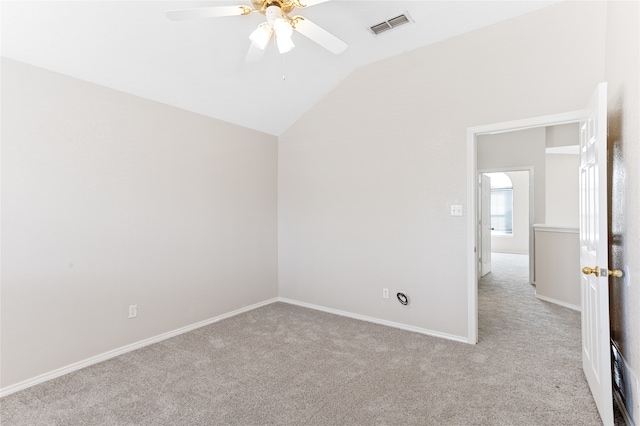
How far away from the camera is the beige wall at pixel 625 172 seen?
176 cm

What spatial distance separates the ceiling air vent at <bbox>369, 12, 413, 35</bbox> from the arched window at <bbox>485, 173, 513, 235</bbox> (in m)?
7.74

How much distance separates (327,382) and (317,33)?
2415 millimetres

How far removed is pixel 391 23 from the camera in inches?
115

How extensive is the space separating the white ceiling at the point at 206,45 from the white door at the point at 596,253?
1347 millimetres

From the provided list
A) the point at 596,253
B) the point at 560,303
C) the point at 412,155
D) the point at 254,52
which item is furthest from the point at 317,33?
the point at 560,303

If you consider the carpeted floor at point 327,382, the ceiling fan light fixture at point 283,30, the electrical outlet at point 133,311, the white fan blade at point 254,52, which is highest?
the white fan blade at point 254,52

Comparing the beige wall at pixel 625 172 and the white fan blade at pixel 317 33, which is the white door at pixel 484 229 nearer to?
the beige wall at pixel 625 172

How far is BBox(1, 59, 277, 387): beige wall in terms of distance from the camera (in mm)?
2391

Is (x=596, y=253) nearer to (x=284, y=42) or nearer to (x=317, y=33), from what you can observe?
(x=317, y=33)

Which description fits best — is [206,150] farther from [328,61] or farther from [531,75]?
[531,75]

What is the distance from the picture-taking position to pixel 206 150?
3699 mm

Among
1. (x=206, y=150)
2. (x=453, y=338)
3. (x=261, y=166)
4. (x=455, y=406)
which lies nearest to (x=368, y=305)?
(x=453, y=338)

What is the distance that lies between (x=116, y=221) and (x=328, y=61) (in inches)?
103

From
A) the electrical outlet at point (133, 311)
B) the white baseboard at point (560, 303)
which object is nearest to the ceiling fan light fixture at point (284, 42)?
the electrical outlet at point (133, 311)
